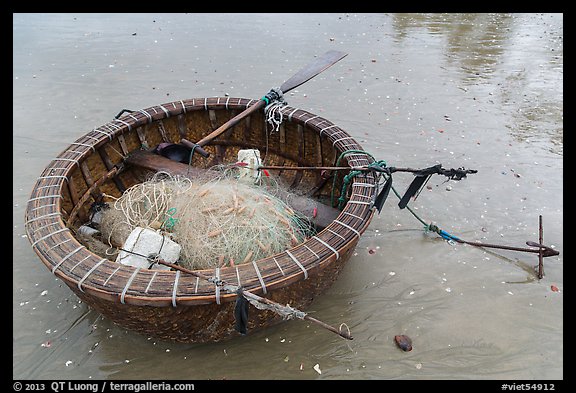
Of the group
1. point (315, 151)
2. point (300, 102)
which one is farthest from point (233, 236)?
point (300, 102)

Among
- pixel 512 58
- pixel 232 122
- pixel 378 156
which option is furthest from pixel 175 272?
pixel 512 58

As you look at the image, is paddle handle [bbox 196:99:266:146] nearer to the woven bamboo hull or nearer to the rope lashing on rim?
the rope lashing on rim

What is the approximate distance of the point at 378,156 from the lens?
5.66m

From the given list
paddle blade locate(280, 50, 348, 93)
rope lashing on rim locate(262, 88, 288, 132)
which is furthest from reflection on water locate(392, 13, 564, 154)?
rope lashing on rim locate(262, 88, 288, 132)

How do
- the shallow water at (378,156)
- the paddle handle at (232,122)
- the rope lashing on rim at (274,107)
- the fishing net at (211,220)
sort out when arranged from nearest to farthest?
the fishing net at (211,220), the shallow water at (378,156), the paddle handle at (232,122), the rope lashing on rim at (274,107)

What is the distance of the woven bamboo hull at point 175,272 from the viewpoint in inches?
93.8

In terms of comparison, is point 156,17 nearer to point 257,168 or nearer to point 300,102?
point 300,102

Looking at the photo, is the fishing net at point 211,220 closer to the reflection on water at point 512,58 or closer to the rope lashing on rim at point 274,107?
the rope lashing on rim at point 274,107

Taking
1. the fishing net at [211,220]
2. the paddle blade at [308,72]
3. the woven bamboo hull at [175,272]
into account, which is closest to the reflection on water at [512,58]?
the paddle blade at [308,72]

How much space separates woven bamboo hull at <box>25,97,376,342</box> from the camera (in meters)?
2.38

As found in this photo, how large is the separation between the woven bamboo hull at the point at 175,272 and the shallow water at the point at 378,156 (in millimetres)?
647

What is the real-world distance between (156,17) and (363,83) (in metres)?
6.23

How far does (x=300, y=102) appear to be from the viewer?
699cm

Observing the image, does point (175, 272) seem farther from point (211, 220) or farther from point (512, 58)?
point (512, 58)
